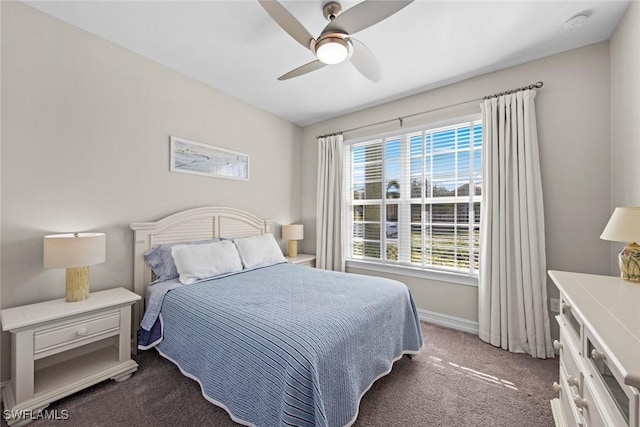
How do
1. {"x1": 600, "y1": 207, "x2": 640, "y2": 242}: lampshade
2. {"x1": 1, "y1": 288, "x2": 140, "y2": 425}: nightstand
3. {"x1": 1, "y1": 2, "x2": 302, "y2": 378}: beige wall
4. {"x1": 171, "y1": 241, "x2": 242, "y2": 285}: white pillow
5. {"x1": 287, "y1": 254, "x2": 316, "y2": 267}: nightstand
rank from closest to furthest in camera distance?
1. {"x1": 600, "y1": 207, "x2": 640, "y2": 242}: lampshade
2. {"x1": 1, "y1": 288, "x2": 140, "y2": 425}: nightstand
3. {"x1": 1, "y1": 2, "x2": 302, "y2": 378}: beige wall
4. {"x1": 171, "y1": 241, "x2": 242, "y2": 285}: white pillow
5. {"x1": 287, "y1": 254, "x2": 316, "y2": 267}: nightstand

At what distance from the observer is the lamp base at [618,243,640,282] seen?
1.37 metres

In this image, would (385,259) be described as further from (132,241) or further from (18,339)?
(18,339)

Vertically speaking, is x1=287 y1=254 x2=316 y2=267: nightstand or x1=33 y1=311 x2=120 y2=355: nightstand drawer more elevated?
x1=287 y1=254 x2=316 y2=267: nightstand

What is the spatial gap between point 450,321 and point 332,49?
2.92m

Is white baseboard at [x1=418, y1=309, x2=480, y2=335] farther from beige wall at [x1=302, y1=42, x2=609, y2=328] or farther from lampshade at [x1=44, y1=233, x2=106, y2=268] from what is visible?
lampshade at [x1=44, y1=233, x2=106, y2=268]

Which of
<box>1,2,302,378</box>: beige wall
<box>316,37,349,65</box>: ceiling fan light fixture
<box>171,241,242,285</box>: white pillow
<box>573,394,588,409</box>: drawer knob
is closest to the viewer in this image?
<box>573,394,588,409</box>: drawer knob

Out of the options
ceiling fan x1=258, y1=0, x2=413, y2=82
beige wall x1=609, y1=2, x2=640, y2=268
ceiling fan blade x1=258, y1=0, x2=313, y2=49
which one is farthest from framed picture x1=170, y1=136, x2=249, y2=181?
beige wall x1=609, y1=2, x2=640, y2=268

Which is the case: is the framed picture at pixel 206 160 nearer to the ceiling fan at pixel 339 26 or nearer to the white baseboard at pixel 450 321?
the ceiling fan at pixel 339 26

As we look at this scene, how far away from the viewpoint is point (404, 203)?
131 inches

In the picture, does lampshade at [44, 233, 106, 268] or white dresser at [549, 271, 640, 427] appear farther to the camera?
lampshade at [44, 233, 106, 268]

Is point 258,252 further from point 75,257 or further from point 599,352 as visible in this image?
point 599,352

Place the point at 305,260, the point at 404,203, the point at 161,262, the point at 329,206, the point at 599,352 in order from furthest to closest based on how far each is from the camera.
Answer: the point at 329,206
the point at 305,260
the point at 404,203
the point at 161,262
the point at 599,352

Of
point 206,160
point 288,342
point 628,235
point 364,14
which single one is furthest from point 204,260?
point 628,235

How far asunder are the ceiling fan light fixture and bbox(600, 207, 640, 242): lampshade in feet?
5.98
